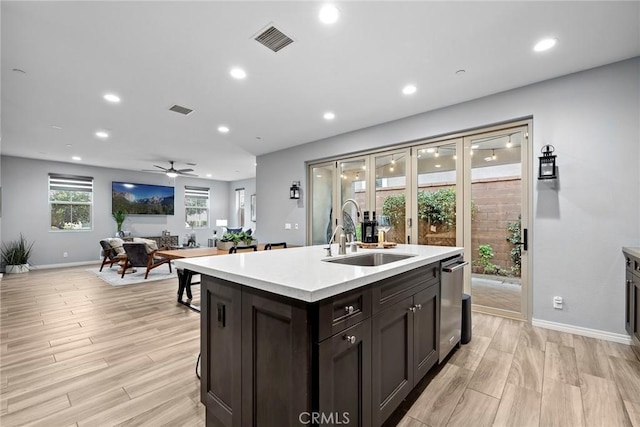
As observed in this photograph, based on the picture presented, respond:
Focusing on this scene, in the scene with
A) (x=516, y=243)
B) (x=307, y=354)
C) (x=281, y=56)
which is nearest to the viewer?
(x=307, y=354)

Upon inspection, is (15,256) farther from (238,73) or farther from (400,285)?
(400,285)

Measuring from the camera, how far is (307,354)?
106 cm

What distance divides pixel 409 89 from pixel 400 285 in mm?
2622

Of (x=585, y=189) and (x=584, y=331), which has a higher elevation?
(x=585, y=189)

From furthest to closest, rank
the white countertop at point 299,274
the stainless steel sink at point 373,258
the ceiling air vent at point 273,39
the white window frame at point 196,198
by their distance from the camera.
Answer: the white window frame at point 196,198 → the ceiling air vent at point 273,39 → the stainless steel sink at point 373,258 → the white countertop at point 299,274

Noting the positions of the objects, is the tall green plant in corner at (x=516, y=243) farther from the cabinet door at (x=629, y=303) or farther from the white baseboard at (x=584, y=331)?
the cabinet door at (x=629, y=303)

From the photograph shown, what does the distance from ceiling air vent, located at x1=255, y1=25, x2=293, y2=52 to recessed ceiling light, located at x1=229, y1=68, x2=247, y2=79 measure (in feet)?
1.76

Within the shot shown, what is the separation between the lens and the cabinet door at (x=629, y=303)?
94.0 inches

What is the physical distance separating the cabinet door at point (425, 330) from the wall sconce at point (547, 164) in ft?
6.57

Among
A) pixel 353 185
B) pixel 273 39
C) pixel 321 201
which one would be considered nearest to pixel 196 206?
A: pixel 321 201

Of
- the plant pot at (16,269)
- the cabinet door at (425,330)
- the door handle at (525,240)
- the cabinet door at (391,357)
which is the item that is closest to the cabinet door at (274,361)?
the cabinet door at (391,357)

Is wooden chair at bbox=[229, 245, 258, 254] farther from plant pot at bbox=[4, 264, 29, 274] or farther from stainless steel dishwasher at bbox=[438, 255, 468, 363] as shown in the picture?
plant pot at bbox=[4, 264, 29, 274]

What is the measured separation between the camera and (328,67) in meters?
2.84

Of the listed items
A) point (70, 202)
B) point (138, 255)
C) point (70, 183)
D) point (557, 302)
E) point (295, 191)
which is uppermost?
point (70, 183)
